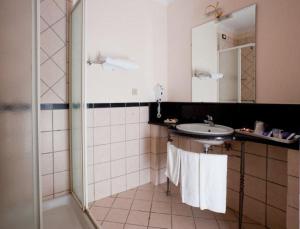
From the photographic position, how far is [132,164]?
6.91 ft

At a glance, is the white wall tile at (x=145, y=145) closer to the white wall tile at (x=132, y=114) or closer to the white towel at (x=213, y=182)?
the white wall tile at (x=132, y=114)

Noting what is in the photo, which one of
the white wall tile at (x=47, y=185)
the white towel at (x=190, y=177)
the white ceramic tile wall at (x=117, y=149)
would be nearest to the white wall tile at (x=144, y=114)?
the white ceramic tile wall at (x=117, y=149)

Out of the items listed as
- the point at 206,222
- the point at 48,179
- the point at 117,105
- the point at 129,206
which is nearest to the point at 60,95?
the point at 117,105

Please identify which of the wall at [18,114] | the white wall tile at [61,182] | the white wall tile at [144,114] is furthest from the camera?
the white wall tile at [144,114]

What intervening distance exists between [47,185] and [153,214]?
3.10 feet

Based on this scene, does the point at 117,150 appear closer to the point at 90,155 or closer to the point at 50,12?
the point at 90,155

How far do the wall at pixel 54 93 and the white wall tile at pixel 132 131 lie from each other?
23.6 inches

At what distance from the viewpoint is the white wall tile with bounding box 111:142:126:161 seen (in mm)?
1953

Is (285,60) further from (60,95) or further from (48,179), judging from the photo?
(48,179)

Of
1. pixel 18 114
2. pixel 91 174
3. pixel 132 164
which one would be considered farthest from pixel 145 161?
pixel 18 114

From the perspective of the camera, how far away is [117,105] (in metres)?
1.94

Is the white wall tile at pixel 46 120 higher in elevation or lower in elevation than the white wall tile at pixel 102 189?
higher

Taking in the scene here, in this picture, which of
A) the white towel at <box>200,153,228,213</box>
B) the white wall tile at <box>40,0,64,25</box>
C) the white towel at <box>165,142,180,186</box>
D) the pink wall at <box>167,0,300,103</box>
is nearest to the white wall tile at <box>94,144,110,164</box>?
the white towel at <box>165,142,180,186</box>

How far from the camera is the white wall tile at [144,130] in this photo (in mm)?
2152
